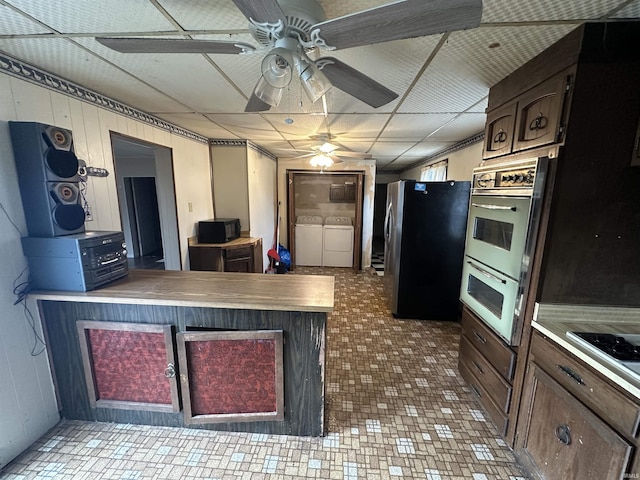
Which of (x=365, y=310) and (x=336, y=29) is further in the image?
(x=365, y=310)

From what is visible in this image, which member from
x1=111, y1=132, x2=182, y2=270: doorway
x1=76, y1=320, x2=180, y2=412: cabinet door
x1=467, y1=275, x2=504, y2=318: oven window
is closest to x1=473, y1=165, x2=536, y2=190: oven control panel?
x1=467, y1=275, x2=504, y2=318: oven window

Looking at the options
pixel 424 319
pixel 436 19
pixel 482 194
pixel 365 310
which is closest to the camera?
pixel 436 19

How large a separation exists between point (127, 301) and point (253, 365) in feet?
2.69

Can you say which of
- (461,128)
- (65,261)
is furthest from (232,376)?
(461,128)

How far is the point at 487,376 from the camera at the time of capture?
1.78 metres

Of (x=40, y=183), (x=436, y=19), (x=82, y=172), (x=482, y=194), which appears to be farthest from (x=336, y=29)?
(x=82, y=172)

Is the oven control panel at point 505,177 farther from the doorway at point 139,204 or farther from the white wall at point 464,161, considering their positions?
the doorway at point 139,204

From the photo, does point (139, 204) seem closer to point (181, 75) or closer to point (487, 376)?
point (181, 75)

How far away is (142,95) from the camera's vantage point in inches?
81.0

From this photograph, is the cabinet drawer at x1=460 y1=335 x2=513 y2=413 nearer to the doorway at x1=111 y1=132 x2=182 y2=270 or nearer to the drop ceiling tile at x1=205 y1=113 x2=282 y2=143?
the drop ceiling tile at x1=205 y1=113 x2=282 y2=143

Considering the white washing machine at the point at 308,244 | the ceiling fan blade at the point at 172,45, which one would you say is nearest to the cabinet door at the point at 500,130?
the ceiling fan blade at the point at 172,45

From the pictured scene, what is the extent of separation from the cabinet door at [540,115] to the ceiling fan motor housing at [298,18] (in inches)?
47.7

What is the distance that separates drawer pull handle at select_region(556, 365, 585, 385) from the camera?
1133 millimetres

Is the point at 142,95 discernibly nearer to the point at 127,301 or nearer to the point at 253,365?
the point at 127,301
